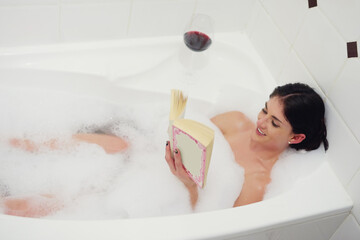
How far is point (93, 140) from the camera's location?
1.45 meters

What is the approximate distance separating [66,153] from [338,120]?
95cm

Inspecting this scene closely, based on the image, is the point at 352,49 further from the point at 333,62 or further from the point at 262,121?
the point at 262,121

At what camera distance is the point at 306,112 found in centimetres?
127

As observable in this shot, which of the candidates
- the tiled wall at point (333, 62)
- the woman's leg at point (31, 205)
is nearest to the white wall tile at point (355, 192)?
the tiled wall at point (333, 62)

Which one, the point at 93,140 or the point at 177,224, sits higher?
the point at 177,224

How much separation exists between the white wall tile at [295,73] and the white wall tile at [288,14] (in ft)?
0.24

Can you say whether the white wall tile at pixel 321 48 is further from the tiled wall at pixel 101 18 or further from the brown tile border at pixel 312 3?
the tiled wall at pixel 101 18

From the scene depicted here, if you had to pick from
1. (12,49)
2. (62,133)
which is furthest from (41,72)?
(62,133)

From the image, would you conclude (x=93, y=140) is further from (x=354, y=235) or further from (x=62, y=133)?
(x=354, y=235)

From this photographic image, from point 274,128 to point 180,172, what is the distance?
36 cm

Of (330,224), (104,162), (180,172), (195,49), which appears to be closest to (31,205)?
(104,162)

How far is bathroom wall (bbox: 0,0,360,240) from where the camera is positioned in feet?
4.00

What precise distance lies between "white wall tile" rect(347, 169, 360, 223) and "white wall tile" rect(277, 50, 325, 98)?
0.31 m

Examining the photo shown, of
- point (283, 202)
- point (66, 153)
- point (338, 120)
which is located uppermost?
point (338, 120)
